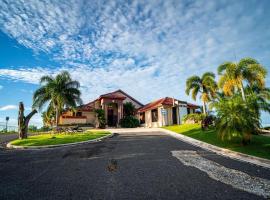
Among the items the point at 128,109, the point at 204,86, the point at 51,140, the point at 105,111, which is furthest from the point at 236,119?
the point at 128,109

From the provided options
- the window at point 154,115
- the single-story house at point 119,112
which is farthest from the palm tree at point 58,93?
the window at point 154,115

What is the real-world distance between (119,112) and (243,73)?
903 inches

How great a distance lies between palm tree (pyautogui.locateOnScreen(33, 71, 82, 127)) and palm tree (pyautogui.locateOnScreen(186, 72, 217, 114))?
677 inches

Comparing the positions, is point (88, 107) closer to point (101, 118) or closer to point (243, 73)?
point (101, 118)

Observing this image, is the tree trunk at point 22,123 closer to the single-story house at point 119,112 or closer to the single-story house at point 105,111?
the single-story house at point 119,112

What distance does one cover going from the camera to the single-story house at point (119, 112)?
34.8m

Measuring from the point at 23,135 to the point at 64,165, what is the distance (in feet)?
47.3

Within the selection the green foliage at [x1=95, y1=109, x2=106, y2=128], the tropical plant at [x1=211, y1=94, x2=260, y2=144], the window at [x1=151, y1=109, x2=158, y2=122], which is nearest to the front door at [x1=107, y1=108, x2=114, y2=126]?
the green foliage at [x1=95, y1=109, x2=106, y2=128]

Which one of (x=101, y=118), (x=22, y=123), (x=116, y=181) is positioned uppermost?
(x=101, y=118)

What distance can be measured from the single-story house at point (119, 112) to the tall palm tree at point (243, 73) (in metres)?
11.6

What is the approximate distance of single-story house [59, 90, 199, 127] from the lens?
114 feet

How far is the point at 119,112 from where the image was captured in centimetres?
3847

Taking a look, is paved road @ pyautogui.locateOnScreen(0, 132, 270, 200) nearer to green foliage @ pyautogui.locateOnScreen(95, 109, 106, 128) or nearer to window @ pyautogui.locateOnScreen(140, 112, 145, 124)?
green foliage @ pyautogui.locateOnScreen(95, 109, 106, 128)

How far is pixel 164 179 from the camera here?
5883 mm
